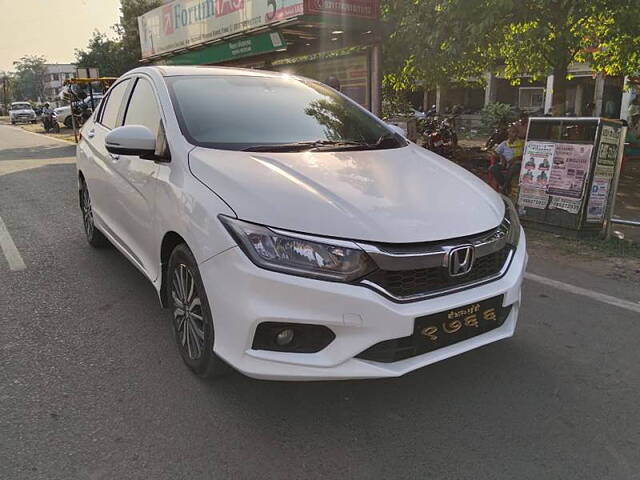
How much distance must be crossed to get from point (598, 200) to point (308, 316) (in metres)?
4.84

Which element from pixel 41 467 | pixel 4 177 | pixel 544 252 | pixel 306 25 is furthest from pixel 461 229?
pixel 4 177

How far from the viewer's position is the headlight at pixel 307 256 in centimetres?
240

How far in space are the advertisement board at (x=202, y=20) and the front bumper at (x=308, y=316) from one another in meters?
8.25

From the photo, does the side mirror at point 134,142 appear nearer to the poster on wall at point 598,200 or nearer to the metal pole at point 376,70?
the poster on wall at point 598,200

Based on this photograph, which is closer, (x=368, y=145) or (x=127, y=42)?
(x=368, y=145)

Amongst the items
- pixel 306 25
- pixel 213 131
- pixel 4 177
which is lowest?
pixel 4 177

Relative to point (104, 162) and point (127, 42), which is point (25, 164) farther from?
point (127, 42)

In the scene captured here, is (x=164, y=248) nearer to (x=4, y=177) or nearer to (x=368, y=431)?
(x=368, y=431)

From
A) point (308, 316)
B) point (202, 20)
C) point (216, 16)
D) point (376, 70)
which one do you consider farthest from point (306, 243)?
point (202, 20)

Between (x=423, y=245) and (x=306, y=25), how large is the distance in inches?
346

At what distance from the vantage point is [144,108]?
3881 millimetres

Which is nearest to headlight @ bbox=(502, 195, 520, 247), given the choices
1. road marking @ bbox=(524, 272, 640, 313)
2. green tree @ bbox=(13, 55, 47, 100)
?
road marking @ bbox=(524, 272, 640, 313)

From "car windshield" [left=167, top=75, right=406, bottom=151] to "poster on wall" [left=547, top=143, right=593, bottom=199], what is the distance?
9.91 ft

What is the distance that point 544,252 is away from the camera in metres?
5.68
